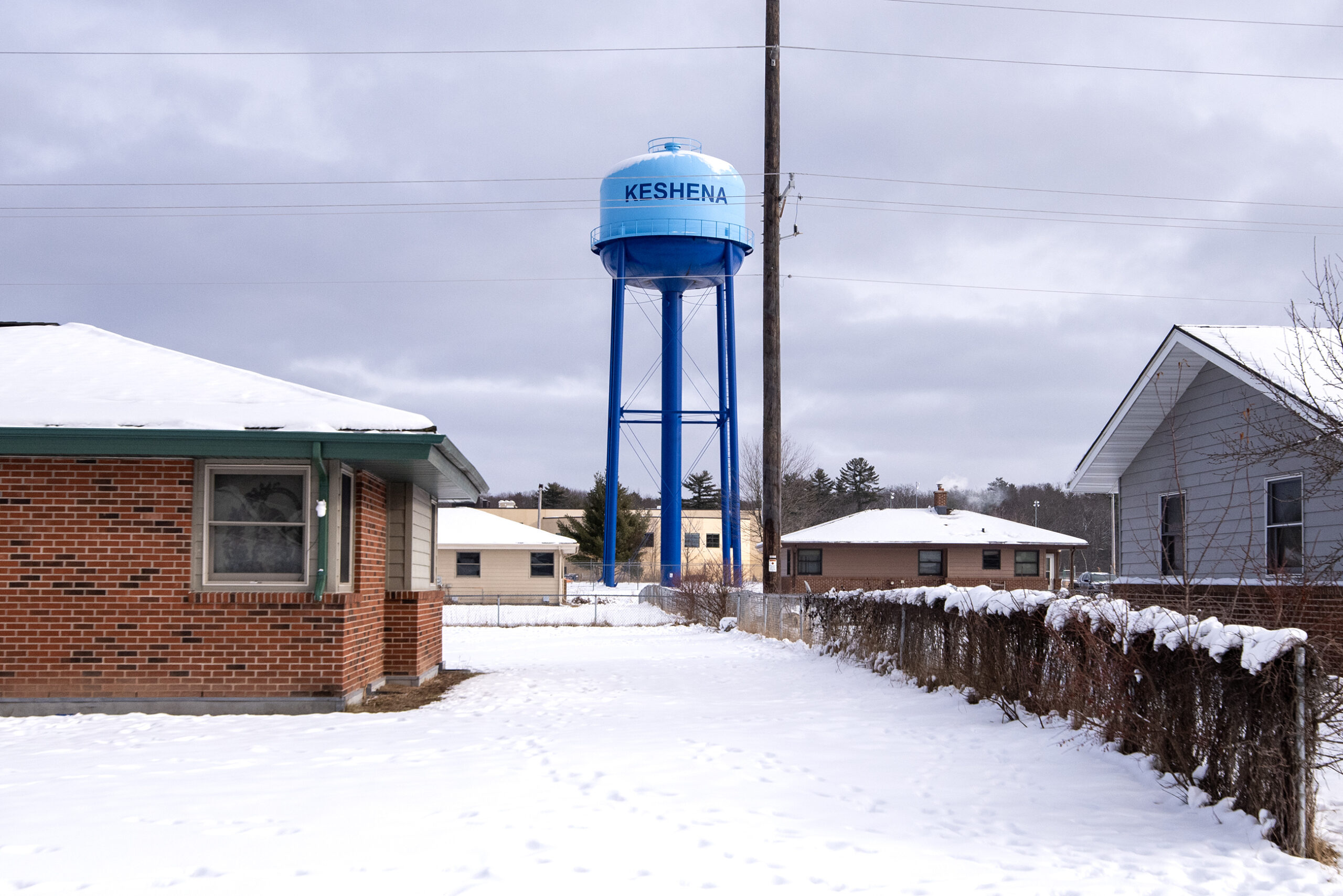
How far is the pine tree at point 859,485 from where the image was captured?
95812 mm

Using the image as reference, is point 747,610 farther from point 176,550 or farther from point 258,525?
point 176,550

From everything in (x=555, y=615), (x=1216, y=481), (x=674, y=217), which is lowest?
(x=555, y=615)

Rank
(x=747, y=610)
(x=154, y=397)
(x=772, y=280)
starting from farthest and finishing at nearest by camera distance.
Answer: (x=747, y=610), (x=772, y=280), (x=154, y=397)

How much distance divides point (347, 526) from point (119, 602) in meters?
2.24

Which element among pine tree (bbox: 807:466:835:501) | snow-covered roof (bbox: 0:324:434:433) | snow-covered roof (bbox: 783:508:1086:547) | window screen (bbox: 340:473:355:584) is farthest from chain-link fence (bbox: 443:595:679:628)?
pine tree (bbox: 807:466:835:501)

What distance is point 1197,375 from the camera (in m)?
17.3

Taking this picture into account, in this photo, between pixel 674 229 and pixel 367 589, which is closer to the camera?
pixel 367 589

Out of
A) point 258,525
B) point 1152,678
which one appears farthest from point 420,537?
point 1152,678

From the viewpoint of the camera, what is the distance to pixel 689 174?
36781mm

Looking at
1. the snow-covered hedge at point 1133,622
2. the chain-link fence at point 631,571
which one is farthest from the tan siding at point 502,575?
A: the snow-covered hedge at point 1133,622

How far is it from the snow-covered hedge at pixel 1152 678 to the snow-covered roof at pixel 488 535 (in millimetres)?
31647

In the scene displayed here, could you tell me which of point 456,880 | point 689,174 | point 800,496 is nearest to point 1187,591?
point 456,880

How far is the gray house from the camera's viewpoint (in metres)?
13.9

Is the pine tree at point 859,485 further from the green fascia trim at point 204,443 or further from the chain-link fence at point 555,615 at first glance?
the green fascia trim at point 204,443
